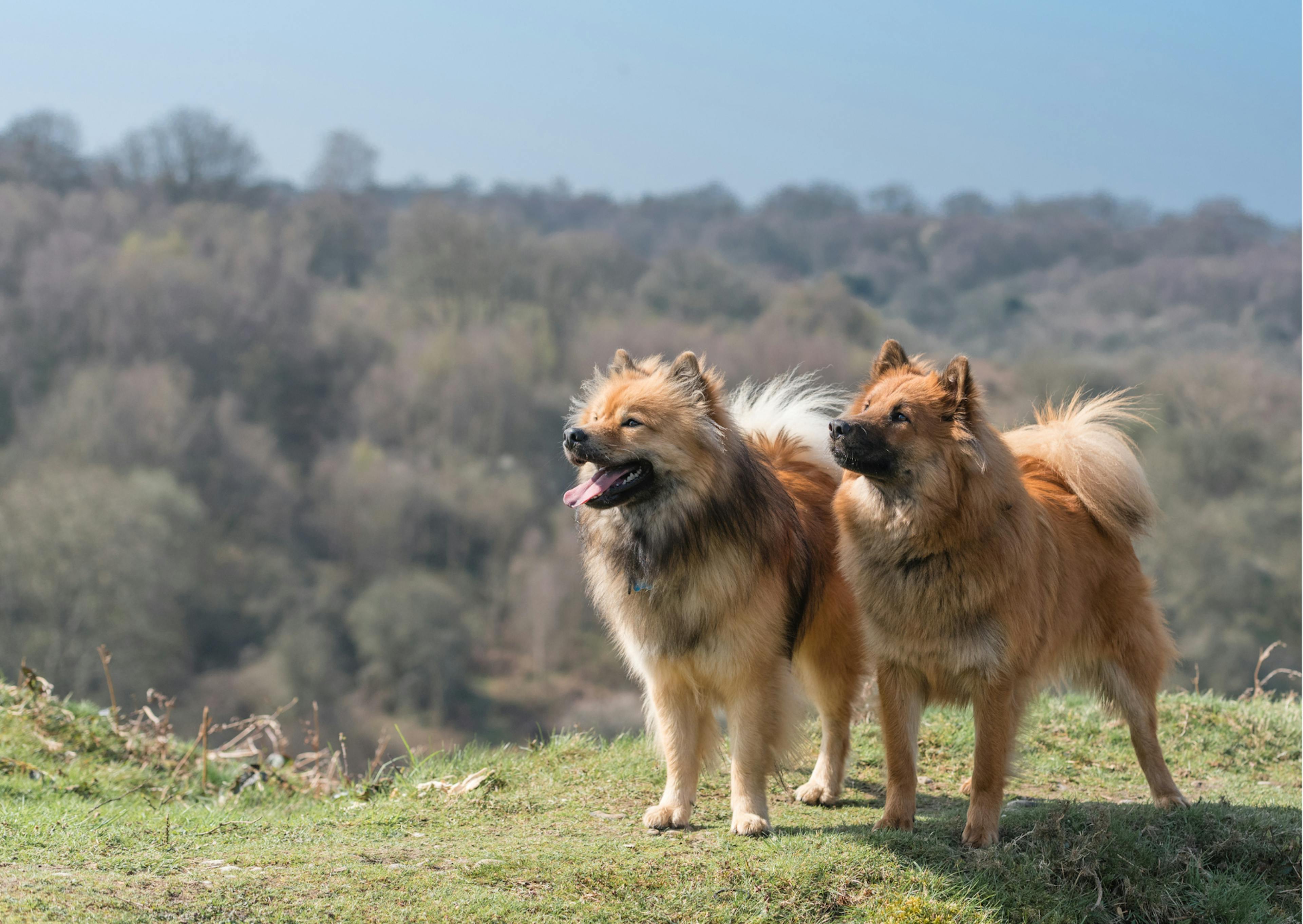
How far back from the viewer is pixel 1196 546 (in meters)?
36.2

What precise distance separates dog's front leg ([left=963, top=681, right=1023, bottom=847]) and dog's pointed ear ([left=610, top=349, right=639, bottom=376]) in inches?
85.1

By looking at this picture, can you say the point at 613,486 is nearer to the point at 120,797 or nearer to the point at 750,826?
the point at 750,826

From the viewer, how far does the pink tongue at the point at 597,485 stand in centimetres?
484

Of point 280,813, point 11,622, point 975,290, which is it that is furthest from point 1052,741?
point 975,290

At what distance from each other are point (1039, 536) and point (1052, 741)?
96.7 inches

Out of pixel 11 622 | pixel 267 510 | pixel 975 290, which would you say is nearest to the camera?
pixel 11 622

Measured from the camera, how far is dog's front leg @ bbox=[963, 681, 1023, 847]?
468 cm

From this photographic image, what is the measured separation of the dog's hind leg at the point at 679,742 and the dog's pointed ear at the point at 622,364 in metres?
1.47

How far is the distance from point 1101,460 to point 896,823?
2008mm

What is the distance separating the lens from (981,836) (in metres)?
4.66

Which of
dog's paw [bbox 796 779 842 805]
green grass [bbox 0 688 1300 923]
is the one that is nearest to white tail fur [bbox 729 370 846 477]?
dog's paw [bbox 796 779 842 805]

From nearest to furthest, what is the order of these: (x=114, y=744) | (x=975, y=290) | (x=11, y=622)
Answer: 1. (x=114, y=744)
2. (x=11, y=622)
3. (x=975, y=290)

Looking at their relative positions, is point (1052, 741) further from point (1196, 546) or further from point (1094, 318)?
point (1094, 318)

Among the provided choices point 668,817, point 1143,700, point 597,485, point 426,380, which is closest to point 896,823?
point 668,817
